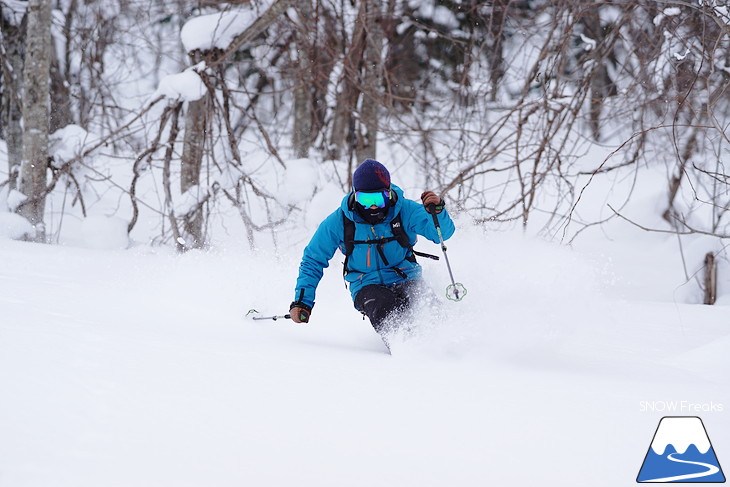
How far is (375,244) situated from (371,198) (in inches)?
14.1

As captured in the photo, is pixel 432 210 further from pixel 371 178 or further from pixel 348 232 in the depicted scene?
pixel 348 232

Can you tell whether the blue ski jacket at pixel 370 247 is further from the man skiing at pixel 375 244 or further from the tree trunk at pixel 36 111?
the tree trunk at pixel 36 111

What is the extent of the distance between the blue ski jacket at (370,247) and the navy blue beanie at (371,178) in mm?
189

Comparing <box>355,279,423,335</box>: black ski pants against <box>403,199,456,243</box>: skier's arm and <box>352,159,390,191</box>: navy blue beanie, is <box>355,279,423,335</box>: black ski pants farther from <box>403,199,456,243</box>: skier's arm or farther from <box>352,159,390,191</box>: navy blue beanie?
<box>352,159,390,191</box>: navy blue beanie

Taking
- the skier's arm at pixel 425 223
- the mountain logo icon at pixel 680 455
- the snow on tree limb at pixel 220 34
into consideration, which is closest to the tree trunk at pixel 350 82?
the snow on tree limb at pixel 220 34

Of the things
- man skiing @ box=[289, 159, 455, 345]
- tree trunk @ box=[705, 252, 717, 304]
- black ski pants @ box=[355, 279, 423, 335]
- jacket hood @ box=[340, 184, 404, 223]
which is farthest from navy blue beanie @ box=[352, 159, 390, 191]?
tree trunk @ box=[705, 252, 717, 304]

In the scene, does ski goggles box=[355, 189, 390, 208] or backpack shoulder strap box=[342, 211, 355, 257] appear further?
backpack shoulder strap box=[342, 211, 355, 257]

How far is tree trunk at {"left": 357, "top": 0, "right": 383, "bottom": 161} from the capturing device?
321 inches

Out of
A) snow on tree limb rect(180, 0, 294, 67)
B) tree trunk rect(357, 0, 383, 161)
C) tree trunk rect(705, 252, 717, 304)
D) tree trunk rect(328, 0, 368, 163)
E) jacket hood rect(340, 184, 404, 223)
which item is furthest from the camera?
snow on tree limb rect(180, 0, 294, 67)

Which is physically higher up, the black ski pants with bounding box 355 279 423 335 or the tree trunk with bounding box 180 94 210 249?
the tree trunk with bounding box 180 94 210 249

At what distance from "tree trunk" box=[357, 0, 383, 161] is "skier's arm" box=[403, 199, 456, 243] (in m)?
3.56

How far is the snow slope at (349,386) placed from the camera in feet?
7.50

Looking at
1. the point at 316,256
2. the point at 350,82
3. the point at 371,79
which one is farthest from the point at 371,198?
the point at 371,79

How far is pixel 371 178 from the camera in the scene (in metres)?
4.19
